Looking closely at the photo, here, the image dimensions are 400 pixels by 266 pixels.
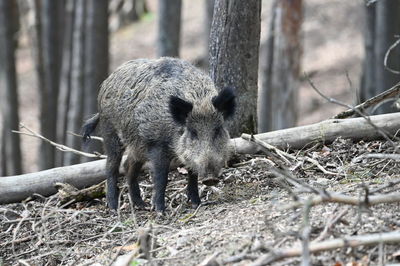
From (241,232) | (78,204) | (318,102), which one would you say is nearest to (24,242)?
(78,204)

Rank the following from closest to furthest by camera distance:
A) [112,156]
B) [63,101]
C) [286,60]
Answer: [112,156] → [286,60] → [63,101]

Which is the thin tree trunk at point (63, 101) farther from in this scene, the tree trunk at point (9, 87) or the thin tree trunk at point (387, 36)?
the thin tree trunk at point (387, 36)

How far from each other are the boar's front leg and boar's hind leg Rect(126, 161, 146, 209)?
0.48 meters

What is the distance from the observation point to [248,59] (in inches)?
346

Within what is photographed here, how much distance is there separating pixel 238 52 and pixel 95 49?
661cm

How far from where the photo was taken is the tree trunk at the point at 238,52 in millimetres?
8617

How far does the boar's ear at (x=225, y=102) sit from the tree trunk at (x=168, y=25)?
257 inches

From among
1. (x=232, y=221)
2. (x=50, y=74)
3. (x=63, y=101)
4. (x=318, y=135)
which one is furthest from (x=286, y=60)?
(x=232, y=221)

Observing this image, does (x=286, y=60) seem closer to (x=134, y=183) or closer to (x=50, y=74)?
(x=50, y=74)

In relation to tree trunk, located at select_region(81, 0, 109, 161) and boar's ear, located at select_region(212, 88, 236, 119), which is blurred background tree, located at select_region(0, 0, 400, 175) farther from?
boar's ear, located at select_region(212, 88, 236, 119)

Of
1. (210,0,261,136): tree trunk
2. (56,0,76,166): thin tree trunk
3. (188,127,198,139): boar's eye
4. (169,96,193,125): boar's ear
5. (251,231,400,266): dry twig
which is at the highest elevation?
(210,0,261,136): tree trunk

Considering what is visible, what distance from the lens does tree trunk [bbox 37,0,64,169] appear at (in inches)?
693

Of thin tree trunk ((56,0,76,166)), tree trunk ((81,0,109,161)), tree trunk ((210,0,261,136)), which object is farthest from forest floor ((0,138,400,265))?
thin tree trunk ((56,0,76,166))

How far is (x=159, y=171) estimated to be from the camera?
7.55 meters
